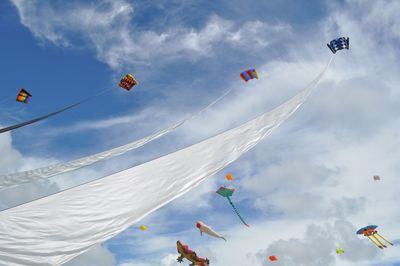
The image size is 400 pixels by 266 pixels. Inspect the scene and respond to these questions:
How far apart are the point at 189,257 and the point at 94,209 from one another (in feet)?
92.5

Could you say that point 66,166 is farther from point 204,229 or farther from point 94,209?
point 204,229

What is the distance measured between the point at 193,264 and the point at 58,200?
28.2 m

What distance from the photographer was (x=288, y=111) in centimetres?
784

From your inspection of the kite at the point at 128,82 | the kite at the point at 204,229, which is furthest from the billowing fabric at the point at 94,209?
the kite at the point at 128,82

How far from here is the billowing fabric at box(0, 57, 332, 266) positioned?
3.85 m

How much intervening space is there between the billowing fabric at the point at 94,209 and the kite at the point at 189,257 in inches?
1068

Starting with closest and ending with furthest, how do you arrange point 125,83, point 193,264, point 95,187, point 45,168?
point 95,187
point 45,168
point 125,83
point 193,264

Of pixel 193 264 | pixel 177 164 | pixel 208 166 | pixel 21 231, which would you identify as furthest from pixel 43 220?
pixel 193 264

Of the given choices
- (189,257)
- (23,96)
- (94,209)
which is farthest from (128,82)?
(94,209)

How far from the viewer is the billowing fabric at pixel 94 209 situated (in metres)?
3.85

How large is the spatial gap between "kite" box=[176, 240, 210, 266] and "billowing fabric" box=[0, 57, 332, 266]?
2714 cm

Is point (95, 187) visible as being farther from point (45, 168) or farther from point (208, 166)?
point (45, 168)

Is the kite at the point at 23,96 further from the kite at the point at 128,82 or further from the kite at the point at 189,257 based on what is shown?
the kite at the point at 189,257

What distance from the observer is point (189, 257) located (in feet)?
101
